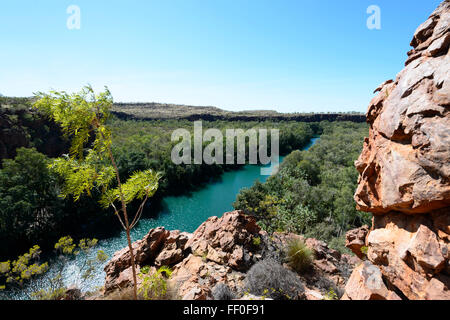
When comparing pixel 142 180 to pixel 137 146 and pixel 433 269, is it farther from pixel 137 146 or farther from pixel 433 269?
pixel 137 146

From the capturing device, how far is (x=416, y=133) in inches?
142

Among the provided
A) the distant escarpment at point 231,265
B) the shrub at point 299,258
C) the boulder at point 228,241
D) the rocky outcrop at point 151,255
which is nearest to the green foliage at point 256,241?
the distant escarpment at point 231,265

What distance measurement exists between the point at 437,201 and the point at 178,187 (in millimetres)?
34139

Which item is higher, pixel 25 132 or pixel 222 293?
pixel 25 132

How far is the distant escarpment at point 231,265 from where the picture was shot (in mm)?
6934

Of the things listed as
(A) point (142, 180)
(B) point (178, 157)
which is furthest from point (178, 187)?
(A) point (142, 180)

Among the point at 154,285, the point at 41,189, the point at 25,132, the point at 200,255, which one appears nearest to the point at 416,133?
the point at 154,285

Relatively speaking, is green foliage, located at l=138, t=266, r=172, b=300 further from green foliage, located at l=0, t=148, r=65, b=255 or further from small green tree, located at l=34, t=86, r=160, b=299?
green foliage, located at l=0, t=148, r=65, b=255

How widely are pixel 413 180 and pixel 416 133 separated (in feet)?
2.62

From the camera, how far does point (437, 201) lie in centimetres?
330

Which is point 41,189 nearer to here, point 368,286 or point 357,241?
point 357,241

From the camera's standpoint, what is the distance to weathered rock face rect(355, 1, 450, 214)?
3314mm

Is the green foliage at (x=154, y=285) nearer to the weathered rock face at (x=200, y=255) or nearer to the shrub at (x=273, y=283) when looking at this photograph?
the weathered rock face at (x=200, y=255)

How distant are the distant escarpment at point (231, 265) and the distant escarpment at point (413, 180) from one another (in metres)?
3.14
